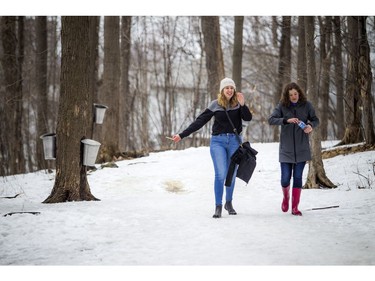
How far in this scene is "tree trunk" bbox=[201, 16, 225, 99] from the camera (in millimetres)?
13266

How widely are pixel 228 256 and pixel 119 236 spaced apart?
1183 millimetres

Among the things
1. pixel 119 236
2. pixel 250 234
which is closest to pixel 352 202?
pixel 250 234

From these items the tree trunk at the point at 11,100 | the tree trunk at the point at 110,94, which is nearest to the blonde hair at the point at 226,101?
the tree trunk at the point at 110,94

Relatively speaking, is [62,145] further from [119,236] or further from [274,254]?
[274,254]

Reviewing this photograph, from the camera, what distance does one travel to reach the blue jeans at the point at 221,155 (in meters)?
5.03

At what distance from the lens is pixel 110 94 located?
10.8 m

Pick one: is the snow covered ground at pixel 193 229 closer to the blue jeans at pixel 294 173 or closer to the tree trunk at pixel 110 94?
the blue jeans at pixel 294 173

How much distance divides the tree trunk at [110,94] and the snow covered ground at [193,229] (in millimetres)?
3449

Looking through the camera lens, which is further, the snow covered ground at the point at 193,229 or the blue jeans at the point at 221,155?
the blue jeans at the point at 221,155

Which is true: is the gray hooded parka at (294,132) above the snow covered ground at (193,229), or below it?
above

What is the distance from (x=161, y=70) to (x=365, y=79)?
10.2 metres

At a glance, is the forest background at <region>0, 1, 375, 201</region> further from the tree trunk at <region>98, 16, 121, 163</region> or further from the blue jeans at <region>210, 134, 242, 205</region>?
the blue jeans at <region>210, 134, 242, 205</region>

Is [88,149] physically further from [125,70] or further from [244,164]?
[125,70]

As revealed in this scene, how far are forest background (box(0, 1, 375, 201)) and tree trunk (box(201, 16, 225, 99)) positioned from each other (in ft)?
0.10
